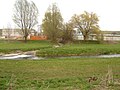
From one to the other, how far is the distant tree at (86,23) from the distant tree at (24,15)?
1518 cm

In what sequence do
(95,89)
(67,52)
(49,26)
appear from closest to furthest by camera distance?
(95,89) < (67,52) < (49,26)

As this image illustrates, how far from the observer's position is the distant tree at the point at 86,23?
303 feet

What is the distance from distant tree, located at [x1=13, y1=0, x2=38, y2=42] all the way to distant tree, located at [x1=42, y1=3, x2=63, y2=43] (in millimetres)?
4817

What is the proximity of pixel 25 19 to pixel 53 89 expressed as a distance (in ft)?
254

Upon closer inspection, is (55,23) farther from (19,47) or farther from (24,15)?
(19,47)

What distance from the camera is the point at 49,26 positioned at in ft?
284

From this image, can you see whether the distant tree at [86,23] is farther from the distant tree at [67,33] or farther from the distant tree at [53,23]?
A: the distant tree at [53,23]

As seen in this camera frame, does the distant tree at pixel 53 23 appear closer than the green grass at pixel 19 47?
No

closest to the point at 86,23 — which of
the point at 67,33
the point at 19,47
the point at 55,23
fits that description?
the point at 67,33

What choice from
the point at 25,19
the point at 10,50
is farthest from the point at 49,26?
the point at 10,50

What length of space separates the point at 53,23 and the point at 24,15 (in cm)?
1052

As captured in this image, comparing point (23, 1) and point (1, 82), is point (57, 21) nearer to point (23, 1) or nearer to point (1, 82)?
point (23, 1)

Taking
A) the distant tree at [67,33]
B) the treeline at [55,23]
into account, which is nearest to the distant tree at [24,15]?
the treeline at [55,23]

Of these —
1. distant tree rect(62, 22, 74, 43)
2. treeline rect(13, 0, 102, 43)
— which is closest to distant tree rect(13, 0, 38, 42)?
treeline rect(13, 0, 102, 43)
